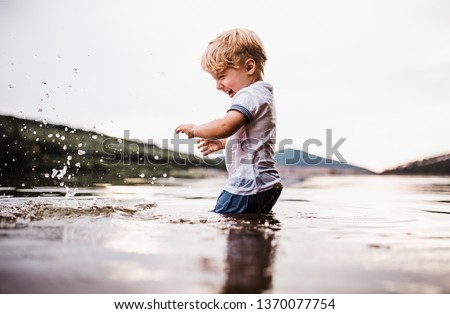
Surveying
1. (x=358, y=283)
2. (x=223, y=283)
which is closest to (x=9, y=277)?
(x=223, y=283)

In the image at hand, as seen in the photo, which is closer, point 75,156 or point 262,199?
point 262,199

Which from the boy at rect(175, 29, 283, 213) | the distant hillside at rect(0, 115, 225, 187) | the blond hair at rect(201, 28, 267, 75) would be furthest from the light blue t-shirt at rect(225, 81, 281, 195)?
the distant hillside at rect(0, 115, 225, 187)

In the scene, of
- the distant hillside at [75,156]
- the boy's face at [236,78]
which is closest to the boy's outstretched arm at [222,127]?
the boy's face at [236,78]

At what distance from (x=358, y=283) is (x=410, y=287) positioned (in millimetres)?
106

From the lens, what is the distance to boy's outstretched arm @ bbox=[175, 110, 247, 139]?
2.05 m

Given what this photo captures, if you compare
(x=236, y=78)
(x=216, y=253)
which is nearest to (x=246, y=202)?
(x=236, y=78)

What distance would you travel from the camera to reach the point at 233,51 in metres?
2.23

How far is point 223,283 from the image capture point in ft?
3.56

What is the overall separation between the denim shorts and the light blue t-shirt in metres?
0.02

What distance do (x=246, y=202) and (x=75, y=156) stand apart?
5.12 metres

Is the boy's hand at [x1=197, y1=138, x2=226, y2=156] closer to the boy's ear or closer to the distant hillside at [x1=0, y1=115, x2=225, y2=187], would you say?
the boy's ear

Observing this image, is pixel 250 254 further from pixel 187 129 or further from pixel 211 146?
pixel 211 146
